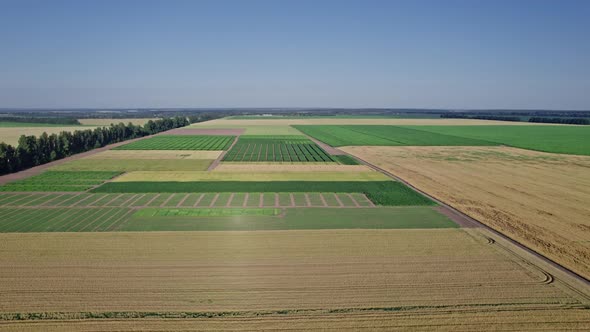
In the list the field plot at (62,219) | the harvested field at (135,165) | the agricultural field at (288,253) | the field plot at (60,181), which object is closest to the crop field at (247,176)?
the agricultural field at (288,253)

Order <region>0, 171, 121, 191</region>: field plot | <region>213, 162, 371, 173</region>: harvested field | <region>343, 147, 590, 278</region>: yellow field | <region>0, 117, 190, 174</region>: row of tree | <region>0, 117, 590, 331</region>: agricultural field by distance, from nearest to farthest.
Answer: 1. <region>0, 117, 590, 331</region>: agricultural field
2. <region>343, 147, 590, 278</region>: yellow field
3. <region>0, 171, 121, 191</region>: field plot
4. <region>0, 117, 190, 174</region>: row of tree
5. <region>213, 162, 371, 173</region>: harvested field

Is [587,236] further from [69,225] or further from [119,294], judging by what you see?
[69,225]

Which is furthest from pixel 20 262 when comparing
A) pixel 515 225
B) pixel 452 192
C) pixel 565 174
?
pixel 565 174

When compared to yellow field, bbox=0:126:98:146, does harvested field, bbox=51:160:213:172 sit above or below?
below

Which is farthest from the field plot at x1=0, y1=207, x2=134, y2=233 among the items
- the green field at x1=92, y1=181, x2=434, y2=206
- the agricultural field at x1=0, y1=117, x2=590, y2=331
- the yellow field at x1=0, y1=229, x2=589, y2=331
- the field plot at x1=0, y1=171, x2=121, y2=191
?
the field plot at x1=0, y1=171, x2=121, y2=191

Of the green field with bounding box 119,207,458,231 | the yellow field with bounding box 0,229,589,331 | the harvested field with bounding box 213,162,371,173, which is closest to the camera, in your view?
the yellow field with bounding box 0,229,589,331

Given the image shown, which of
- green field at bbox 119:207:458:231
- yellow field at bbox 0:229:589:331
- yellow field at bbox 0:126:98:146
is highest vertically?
yellow field at bbox 0:126:98:146

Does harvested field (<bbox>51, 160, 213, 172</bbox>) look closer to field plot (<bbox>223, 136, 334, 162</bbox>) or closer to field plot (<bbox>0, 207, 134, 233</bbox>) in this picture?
field plot (<bbox>223, 136, 334, 162</bbox>)

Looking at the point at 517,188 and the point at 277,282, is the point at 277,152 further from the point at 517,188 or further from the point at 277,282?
the point at 277,282

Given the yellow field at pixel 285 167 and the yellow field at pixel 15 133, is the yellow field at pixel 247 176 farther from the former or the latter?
the yellow field at pixel 15 133

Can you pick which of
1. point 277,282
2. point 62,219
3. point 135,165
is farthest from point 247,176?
point 277,282
